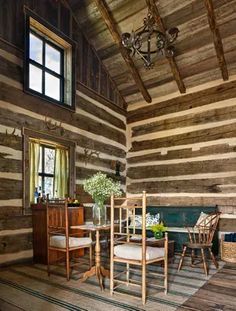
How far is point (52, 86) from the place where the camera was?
580 centimetres

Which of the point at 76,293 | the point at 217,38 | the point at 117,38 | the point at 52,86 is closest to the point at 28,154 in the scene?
the point at 52,86

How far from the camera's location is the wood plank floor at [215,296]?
283cm

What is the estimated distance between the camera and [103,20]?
614 cm

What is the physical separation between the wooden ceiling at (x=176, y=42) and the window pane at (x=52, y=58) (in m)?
1.14

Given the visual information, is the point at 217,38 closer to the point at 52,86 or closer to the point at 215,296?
the point at 52,86

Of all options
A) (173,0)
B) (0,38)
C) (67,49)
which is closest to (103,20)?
(67,49)

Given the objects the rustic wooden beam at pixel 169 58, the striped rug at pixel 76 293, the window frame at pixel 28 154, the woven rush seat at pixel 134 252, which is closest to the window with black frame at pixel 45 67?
the window frame at pixel 28 154

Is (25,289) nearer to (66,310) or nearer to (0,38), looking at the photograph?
(66,310)

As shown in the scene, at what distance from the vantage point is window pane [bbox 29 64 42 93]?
17.4 ft

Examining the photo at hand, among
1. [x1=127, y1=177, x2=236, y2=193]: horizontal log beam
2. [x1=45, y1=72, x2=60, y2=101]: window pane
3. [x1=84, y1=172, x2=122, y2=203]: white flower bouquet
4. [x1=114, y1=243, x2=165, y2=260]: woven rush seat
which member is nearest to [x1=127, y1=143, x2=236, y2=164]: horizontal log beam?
[x1=127, y1=177, x2=236, y2=193]: horizontal log beam

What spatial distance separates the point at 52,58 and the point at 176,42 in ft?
9.29

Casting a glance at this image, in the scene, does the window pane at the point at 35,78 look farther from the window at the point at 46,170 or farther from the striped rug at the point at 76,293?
the striped rug at the point at 76,293

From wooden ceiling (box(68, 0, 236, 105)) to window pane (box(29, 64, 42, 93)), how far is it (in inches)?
75.2

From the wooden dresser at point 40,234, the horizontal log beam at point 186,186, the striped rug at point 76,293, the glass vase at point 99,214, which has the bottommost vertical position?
the striped rug at point 76,293
